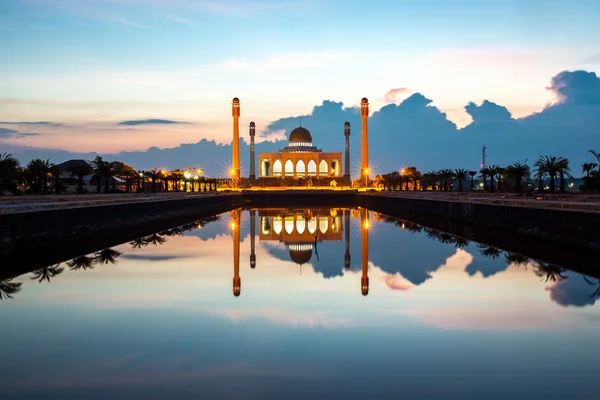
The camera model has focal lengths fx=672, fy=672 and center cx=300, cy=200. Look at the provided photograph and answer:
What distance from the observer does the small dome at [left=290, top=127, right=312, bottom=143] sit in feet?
415

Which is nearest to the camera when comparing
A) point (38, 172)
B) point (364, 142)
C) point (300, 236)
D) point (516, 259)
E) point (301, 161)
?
point (516, 259)

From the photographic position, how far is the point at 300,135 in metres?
127

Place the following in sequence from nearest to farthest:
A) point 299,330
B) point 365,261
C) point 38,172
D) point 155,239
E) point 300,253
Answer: point 299,330
point 365,261
point 300,253
point 155,239
point 38,172

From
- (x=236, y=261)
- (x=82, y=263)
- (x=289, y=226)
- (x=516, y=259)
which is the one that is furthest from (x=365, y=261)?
(x=289, y=226)

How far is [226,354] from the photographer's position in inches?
356

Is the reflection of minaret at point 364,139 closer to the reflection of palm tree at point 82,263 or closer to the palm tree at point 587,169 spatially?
the palm tree at point 587,169

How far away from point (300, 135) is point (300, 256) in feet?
349

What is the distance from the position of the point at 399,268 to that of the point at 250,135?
336 feet

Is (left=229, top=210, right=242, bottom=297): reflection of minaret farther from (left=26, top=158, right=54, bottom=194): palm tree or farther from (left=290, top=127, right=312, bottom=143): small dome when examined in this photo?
(left=290, top=127, right=312, bottom=143): small dome

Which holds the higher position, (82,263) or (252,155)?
(252,155)

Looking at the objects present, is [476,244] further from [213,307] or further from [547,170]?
[547,170]

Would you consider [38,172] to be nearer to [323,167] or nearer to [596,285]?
[596,285]

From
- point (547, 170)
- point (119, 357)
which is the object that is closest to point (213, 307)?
point (119, 357)

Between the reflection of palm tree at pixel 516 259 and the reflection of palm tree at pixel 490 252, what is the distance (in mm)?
366
